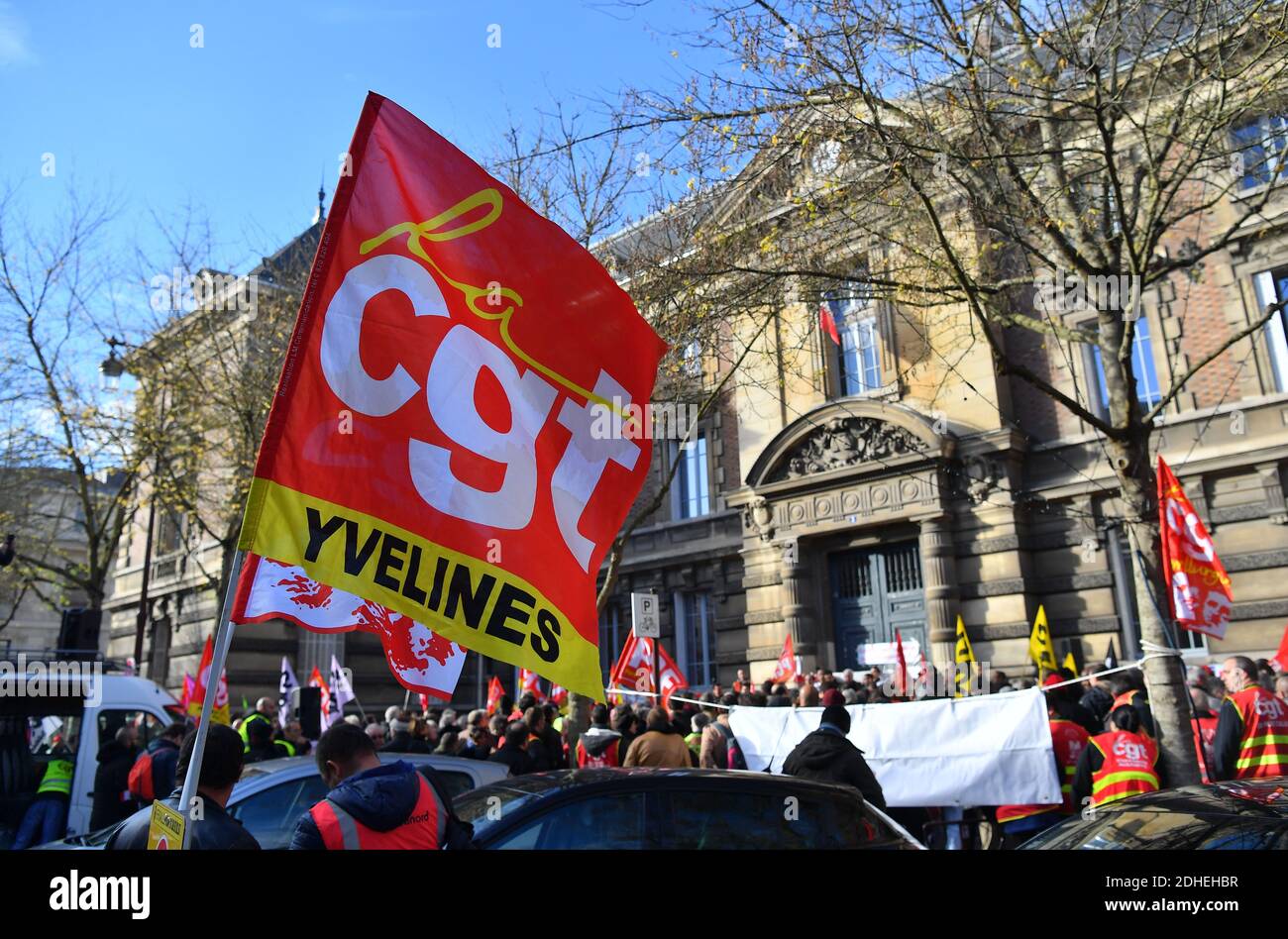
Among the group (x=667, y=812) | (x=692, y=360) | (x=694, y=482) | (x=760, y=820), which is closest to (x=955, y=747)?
(x=760, y=820)

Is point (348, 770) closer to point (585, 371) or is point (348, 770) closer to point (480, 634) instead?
point (480, 634)

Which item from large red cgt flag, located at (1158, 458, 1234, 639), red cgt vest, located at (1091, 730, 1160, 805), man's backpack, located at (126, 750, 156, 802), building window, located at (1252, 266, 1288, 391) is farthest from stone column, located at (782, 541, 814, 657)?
man's backpack, located at (126, 750, 156, 802)

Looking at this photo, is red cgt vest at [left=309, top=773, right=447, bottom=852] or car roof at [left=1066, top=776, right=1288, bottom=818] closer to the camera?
red cgt vest at [left=309, top=773, right=447, bottom=852]

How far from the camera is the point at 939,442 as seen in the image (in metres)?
17.7

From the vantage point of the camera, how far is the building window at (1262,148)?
27.7 feet

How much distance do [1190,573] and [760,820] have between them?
18.1 ft

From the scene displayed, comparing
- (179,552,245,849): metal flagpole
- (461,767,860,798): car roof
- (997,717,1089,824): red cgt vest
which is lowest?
(997,717,1089,824): red cgt vest

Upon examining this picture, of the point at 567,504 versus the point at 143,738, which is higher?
the point at 567,504

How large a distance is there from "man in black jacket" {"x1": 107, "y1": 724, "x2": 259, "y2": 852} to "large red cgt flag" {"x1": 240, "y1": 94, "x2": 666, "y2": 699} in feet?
3.12

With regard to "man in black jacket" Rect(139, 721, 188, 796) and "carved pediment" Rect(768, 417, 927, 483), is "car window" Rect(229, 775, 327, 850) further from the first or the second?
"carved pediment" Rect(768, 417, 927, 483)

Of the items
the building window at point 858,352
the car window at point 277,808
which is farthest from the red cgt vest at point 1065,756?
the building window at point 858,352

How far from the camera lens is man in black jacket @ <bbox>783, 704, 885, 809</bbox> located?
7.29 meters
